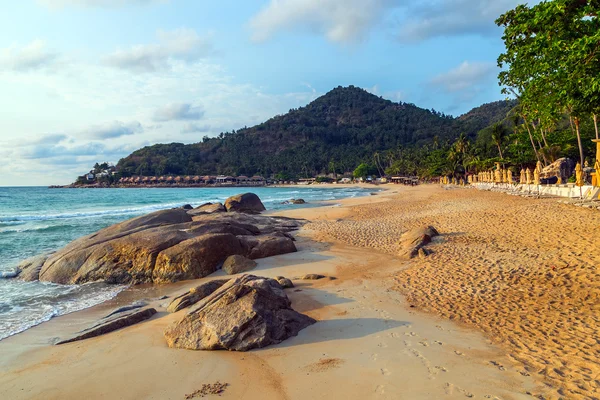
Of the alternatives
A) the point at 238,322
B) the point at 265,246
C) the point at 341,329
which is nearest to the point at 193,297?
the point at 238,322

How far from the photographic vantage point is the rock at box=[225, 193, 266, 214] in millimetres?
28875

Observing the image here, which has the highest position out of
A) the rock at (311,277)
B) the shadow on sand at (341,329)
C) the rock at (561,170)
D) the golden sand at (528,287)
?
the rock at (561,170)

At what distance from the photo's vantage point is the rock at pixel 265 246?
12617 millimetres

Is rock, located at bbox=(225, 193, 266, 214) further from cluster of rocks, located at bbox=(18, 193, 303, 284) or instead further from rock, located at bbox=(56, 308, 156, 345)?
rock, located at bbox=(56, 308, 156, 345)

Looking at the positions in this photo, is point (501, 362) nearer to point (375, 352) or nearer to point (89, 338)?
point (375, 352)

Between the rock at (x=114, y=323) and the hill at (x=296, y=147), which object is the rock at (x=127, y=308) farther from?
the hill at (x=296, y=147)

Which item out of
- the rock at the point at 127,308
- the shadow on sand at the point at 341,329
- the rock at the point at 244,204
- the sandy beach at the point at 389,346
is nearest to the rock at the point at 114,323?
the sandy beach at the point at 389,346

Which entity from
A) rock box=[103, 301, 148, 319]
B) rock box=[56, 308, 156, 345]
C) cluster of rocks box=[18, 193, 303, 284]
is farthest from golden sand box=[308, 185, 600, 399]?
rock box=[103, 301, 148, 319]

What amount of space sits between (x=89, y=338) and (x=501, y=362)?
6.80m

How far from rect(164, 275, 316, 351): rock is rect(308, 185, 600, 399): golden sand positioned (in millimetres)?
3021

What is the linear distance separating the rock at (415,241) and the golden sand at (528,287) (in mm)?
363

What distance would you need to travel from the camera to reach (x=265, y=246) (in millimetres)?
12984

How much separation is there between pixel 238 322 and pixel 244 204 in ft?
79.6

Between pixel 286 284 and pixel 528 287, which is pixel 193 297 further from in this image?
pixel 528 287
